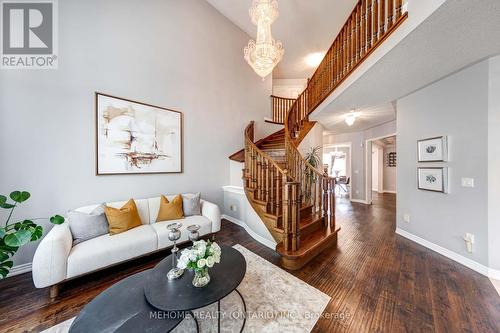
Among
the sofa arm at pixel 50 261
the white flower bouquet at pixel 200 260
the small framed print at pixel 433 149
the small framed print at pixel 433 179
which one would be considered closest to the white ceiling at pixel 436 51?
the small framed print at pixel 433 149

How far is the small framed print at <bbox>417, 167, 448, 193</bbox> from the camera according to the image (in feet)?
8.54

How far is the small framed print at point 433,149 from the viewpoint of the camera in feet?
8.49

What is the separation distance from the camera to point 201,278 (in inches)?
51.7

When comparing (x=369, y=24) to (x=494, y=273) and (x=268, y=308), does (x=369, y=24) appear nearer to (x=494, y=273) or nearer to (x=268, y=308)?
(x=494, y=273)

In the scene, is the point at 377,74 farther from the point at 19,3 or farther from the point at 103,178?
the point at 19,3

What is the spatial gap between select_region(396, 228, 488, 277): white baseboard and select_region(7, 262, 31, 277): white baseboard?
18.5 feet

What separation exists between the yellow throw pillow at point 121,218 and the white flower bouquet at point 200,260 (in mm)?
1579

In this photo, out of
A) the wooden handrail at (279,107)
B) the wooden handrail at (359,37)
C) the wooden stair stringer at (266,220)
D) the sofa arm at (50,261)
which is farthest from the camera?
the wooden handrail at (279,107)

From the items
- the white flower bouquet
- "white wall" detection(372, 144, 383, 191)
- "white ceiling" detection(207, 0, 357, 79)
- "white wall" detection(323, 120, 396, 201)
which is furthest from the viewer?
"white wall" detection(372, 144, 383, 191)

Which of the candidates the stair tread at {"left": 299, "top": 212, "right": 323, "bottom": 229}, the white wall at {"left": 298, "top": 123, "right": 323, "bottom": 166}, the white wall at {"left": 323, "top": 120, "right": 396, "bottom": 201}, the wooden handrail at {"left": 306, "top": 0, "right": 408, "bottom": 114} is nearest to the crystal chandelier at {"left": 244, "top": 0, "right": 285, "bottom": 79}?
the wooden handrail at {"left": 306, "top": 0, "right": 408, "bottom": 114}

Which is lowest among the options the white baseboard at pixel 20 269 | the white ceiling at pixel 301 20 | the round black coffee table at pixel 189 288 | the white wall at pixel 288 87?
the white baseboard at pixel 20 269

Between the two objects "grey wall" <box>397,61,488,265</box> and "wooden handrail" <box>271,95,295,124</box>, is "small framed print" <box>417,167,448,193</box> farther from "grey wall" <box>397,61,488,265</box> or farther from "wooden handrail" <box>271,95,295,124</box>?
"wooden handrail" <box>271,95,295,124</box>

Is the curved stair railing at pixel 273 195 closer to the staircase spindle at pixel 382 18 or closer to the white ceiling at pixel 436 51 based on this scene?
the white ceiling at pixel 436 51

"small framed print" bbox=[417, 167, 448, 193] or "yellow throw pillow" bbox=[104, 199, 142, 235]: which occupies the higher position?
"small framed print" bbox=[417, 167, 448, 193]
